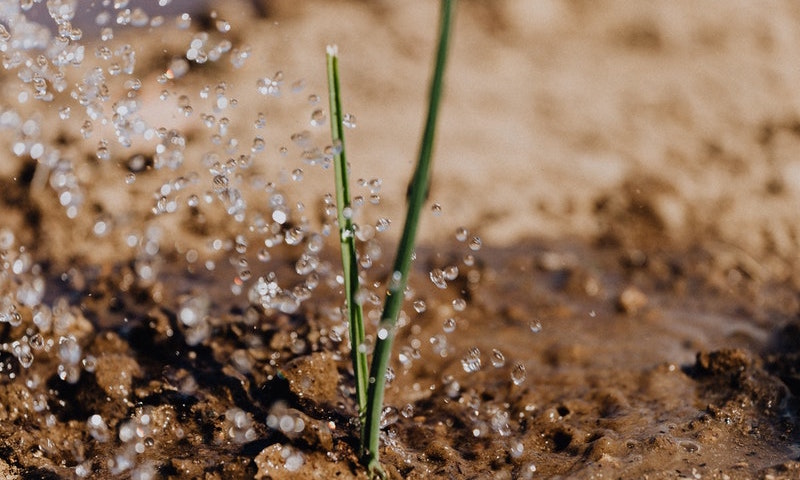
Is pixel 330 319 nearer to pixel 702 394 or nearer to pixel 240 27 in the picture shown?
pixel 702 394

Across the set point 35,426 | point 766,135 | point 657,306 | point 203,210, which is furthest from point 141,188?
point 766,135

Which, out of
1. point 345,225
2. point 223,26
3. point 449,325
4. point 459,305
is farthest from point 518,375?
point 223,26

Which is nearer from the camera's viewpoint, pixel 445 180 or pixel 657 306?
pixel 657 306

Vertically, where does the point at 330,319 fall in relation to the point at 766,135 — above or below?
below

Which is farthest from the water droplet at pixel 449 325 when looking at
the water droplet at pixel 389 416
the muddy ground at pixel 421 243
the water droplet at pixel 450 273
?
the water droplet at pixel 389 416

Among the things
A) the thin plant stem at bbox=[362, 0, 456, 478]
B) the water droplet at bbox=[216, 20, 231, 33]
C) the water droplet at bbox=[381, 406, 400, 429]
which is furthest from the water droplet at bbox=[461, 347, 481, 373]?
the water droplet at bbox=[216, 20, 231, 33]

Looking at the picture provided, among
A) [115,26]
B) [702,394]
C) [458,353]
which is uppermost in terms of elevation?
[702,394]

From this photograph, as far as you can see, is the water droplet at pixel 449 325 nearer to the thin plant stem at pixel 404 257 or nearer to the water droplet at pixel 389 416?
the water droplet at pixel 389 416
